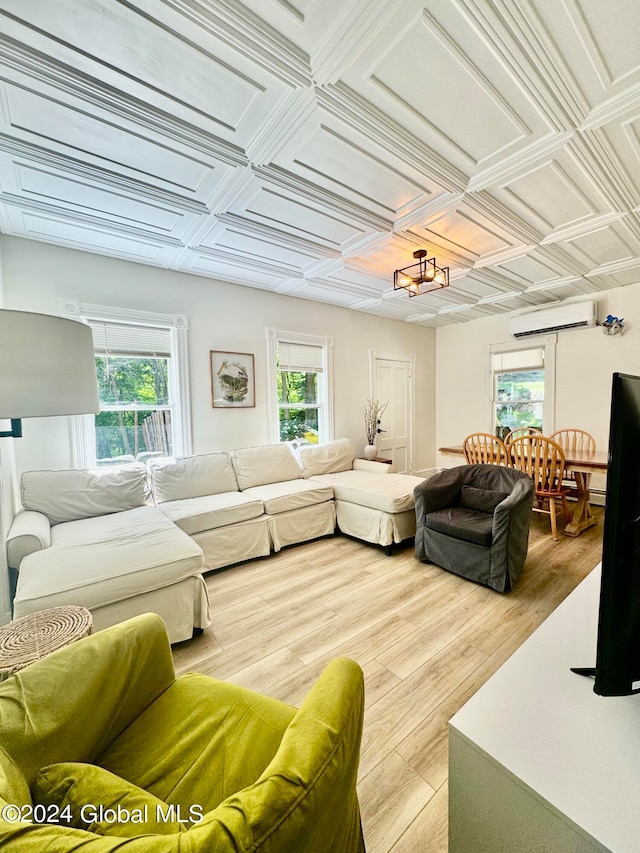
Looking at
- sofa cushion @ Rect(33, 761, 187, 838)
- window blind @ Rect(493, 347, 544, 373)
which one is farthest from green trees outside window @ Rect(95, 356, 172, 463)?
window blind @ Rect(493, 347, 544, 373)

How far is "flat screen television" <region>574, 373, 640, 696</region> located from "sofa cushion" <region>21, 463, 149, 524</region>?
3076 millimetres

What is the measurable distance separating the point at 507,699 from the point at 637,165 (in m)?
3.04

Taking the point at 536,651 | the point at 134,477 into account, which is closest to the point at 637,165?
the point at 536,651

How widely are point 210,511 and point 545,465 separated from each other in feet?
10.2

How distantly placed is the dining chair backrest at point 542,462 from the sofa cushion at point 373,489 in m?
1.06

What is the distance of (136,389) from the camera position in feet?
11.1

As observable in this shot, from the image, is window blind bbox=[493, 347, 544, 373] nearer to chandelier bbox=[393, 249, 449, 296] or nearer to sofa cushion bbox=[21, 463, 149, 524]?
chandelier bbox=[393, 249, 449, 296]

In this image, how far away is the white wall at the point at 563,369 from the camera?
4328mm

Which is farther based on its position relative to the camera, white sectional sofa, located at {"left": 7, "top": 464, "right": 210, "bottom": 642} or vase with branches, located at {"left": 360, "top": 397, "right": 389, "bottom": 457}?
vase with branches, located at {"left": 360, "top": 397, "right": 389, "bottom": 457}

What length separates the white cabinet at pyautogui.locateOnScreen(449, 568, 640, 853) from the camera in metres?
0.64

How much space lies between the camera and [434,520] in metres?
2.83

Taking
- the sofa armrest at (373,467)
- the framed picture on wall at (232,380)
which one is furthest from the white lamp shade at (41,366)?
the sofa armrest at (373,467)

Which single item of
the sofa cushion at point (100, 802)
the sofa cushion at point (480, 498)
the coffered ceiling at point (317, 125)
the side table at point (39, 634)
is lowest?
the side table at point (39, 634)

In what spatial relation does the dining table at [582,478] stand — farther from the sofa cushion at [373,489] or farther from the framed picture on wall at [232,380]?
the framed picture on wall at [232,380]
